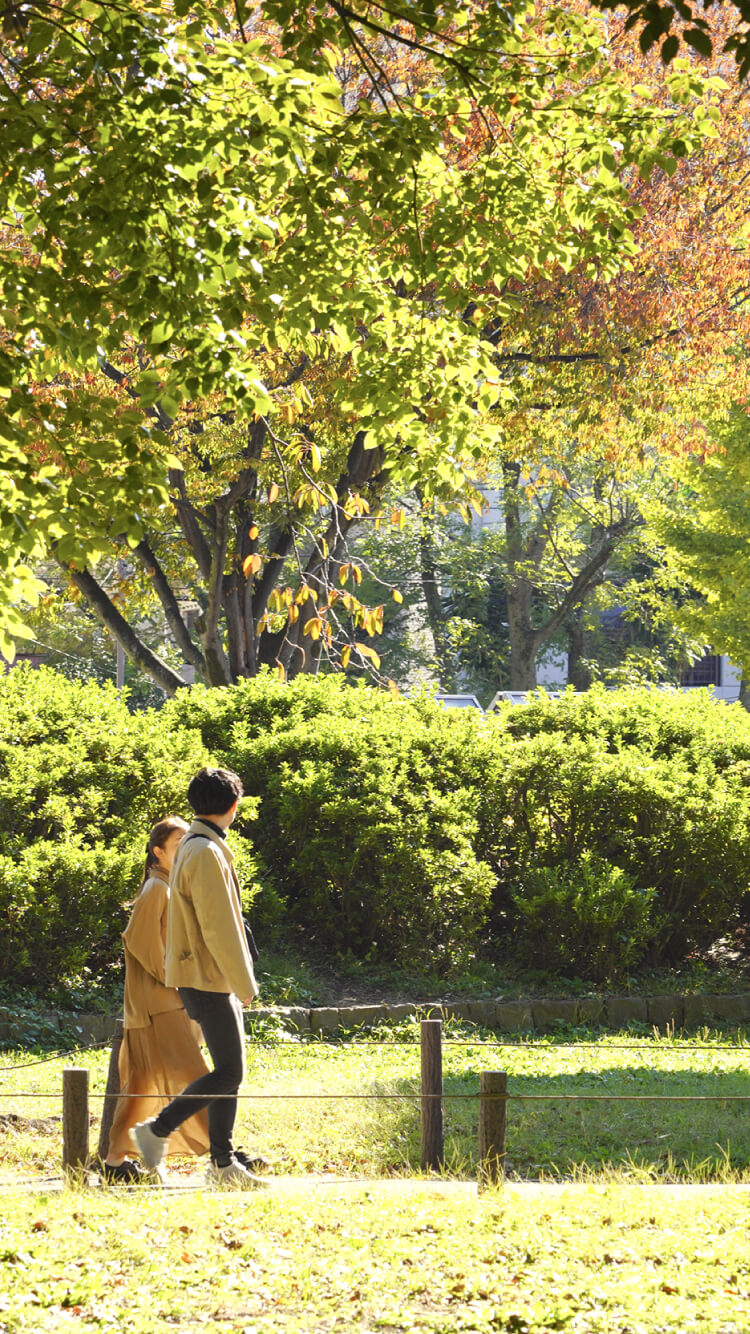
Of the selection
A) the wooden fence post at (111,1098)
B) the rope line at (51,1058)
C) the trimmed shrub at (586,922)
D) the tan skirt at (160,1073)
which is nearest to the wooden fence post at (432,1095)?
the tan skirt at (160,1073)

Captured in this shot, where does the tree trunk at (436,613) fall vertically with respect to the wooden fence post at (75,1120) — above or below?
above

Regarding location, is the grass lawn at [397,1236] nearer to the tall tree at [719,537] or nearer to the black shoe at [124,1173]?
the black shoe at [124,1173]

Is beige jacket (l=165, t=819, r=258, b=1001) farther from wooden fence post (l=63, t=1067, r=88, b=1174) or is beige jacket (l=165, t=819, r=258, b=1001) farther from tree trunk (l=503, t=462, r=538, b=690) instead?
tree trunk (l=503, t=462, r=538, b=690)

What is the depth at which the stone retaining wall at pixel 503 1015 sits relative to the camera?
9781 mm

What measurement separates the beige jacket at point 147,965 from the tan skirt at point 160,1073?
0.05 metres

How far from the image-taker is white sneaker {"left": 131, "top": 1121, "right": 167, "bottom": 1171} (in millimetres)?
6312

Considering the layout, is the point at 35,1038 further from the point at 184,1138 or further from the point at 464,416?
the point at 464,416

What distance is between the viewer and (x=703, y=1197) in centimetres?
621

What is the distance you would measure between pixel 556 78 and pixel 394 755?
6.59 meters

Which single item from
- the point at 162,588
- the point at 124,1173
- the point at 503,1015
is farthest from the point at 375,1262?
the point at 162,588

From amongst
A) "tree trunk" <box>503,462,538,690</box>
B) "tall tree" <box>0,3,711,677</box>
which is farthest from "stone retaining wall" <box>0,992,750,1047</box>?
"tree trunk" <box>503,462,538,690</box>

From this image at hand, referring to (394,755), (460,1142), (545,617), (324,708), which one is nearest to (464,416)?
(460,1142)

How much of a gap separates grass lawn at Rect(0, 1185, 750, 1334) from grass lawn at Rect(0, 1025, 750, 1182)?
0.69m

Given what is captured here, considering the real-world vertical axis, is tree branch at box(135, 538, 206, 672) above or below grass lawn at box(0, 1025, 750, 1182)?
above
